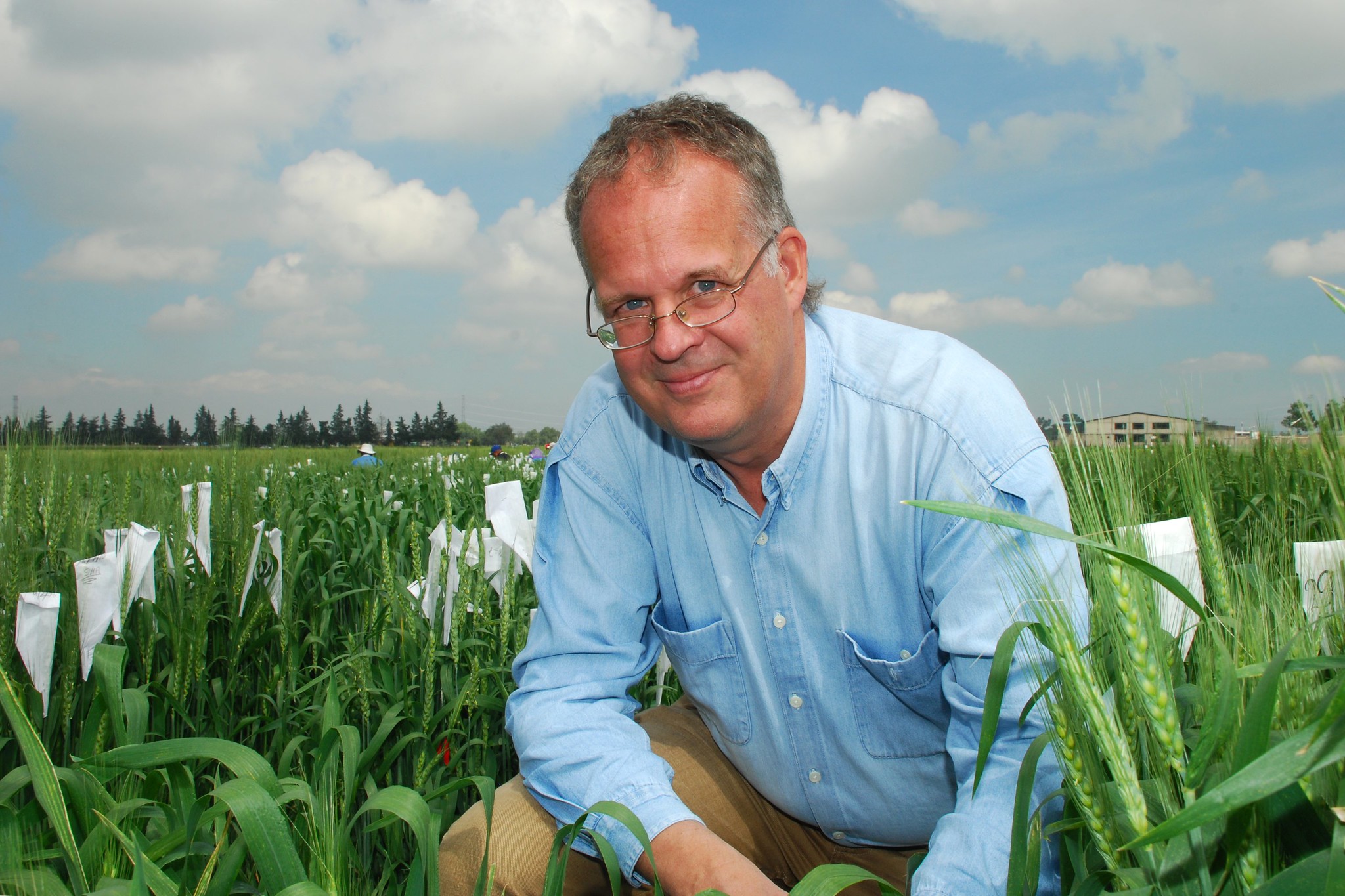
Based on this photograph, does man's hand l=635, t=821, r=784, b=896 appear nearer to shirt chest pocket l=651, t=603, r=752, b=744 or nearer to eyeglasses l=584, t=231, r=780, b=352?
shirt chest pocket l=651, t=603, r=752, b=744

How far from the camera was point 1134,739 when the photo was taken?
98 cm

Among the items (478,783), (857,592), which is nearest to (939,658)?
(857,592)

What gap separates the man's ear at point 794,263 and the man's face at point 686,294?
11 cm

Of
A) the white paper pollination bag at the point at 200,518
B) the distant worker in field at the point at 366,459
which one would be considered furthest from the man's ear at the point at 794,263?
the distant worker in field at the point at 366,459

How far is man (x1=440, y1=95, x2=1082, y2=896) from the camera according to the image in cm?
167

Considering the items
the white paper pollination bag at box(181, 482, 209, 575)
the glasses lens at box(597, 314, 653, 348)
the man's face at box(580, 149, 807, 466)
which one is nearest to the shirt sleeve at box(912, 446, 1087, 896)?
the man's face at box(580, 149, 807, 466)

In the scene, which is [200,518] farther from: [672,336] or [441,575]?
[672,336]

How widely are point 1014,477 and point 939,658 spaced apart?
489 mm

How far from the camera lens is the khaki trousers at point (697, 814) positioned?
1.86 m

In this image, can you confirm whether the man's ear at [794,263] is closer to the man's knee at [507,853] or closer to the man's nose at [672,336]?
the man's nose at [672,336]

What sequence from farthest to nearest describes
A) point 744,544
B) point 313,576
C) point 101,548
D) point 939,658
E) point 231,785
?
point 313,576 < point 101,548 < point 744,544 < point 939,658 < point 231,785

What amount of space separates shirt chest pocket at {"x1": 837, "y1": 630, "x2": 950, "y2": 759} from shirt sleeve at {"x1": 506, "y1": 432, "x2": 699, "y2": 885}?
1.54ft

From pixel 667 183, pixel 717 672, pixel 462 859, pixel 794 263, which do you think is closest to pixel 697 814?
pixel 717 672

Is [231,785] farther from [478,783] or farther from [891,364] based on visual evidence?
[891,364]
